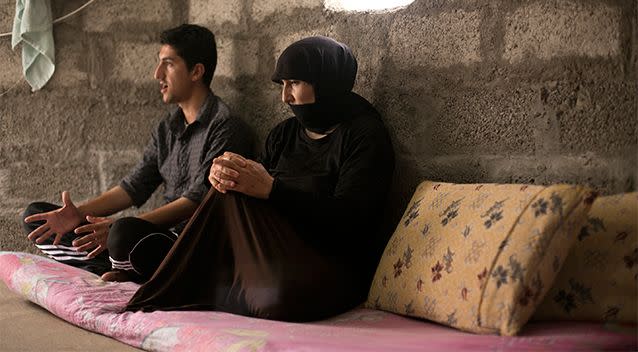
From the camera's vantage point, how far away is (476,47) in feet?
9.19

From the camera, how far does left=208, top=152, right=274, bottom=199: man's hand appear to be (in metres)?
2.62

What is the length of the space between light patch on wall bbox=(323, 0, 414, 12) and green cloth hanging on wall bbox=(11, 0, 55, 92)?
1.39m

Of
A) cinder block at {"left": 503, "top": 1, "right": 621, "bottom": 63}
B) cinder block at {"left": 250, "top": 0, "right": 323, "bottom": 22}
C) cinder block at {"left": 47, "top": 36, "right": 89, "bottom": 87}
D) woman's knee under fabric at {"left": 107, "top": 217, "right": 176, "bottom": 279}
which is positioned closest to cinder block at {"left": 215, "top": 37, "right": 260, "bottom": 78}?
cinder block at {"left": 250, "top": 0, "right": 323, "bottom": 22}

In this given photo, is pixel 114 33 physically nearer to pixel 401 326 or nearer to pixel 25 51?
pixel 25 51

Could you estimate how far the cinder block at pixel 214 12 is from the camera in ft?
12.7

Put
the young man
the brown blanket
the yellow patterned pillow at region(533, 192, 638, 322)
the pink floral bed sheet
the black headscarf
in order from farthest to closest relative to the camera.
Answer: the young man → the black headscarf → the brown blanket → the yellow patterned pillow at region(533, 192, 638, 322) → the pink floral bed sheet

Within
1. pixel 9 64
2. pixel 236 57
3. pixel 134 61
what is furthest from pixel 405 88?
pixel 9 64

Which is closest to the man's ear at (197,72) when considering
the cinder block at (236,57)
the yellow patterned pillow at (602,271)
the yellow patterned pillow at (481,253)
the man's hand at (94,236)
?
the cinder block at (236,57)

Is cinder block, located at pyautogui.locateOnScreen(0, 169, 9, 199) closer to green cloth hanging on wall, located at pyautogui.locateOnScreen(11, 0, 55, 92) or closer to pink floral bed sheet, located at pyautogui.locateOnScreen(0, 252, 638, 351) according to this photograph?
green cloth hanging on wall, located at pyautogui.locateOnScreen(11, 0, 55, 92)

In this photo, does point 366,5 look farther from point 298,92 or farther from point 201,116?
point 201,116

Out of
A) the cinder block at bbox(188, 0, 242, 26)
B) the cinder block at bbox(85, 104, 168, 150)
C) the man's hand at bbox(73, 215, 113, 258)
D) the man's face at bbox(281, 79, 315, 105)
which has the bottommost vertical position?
the man's hand at bbox(73, 215, 113, 258)

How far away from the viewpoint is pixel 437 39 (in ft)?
9.64

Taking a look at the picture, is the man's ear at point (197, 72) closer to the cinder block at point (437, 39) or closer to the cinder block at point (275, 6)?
the cinder block at point (275, 6)

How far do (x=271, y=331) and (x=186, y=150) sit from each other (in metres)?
1.60
